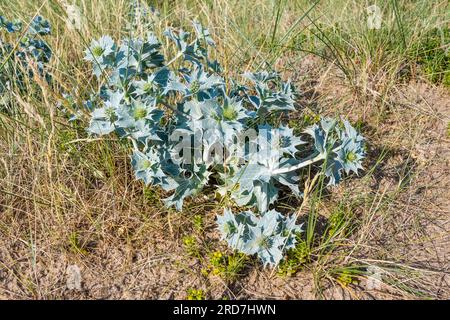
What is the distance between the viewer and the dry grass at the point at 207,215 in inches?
72.3

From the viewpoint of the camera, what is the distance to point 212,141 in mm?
1866

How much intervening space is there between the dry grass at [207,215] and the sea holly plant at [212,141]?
0.48ft

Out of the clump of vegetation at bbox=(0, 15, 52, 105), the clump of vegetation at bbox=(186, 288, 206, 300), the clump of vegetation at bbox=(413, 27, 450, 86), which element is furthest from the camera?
the clump of vegetation at bbox=(413, 27, 450, 86)

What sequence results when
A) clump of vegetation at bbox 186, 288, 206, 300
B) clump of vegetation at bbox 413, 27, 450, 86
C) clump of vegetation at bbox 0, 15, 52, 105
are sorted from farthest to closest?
clump of vegetation at bbox 413, 27, 450, 86 < clump of vegetation at bbox 0, 15, 52, 105 < clump of vegetation at bbox 186, 288, 206, 300

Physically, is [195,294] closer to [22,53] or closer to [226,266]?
[226,266]

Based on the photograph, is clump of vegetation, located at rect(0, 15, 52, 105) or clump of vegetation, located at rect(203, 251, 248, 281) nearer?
clump of vegetation, located at rect(203, 251, 248, 281)

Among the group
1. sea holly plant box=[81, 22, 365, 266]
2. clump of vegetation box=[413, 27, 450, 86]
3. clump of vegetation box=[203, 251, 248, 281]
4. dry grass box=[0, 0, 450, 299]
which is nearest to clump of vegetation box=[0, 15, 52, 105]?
A: dry grass box=[0, 0, 450, 299]

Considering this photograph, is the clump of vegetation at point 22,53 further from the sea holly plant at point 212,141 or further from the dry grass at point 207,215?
the sea holly plant at point 212,141

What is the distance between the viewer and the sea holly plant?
1.79 meters

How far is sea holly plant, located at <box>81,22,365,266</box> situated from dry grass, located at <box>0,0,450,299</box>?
0.48 feet

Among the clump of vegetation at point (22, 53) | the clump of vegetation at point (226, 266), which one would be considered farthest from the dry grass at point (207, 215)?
the clump of vegetation at point (22, 53)

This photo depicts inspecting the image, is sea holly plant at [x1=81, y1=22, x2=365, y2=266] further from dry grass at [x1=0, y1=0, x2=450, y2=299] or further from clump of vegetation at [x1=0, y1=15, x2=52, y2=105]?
clump of vegetation at [x1=0, y1=15, x2=52, y2=105]

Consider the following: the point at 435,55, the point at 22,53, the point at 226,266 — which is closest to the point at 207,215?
the point at 226,266

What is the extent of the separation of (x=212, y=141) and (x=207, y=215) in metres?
0.38
